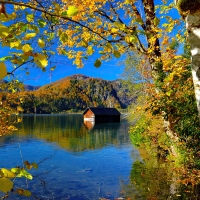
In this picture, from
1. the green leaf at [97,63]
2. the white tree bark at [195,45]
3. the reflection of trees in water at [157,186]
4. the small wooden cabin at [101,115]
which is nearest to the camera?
the white tree bark at [195,45]

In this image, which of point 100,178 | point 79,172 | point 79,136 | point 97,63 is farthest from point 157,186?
point 79,136

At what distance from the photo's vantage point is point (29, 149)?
27828mm

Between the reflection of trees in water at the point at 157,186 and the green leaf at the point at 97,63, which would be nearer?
the green leaf at the point at 97,63

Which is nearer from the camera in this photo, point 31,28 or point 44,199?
point 31,28

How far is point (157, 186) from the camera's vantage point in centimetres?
1388

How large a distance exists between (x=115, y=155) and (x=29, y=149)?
10.2 m

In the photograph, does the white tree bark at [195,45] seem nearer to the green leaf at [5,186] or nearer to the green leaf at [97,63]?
the green leaf at [97,63]

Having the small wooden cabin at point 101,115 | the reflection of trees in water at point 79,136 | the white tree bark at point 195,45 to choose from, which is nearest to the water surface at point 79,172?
the reflection of trees in water at point 79,136

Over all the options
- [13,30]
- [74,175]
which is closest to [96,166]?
[74,175]

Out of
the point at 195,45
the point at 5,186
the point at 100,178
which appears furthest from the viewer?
the point at 100,178

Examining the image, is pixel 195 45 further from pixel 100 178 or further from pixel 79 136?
pixel 79 136

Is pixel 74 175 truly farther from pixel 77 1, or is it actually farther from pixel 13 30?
pixel 13 30

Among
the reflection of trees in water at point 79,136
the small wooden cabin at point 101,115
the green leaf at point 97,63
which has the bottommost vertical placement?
the reflection of trees in water at point 79,136

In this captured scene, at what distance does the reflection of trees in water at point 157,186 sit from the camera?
40.3 ft
